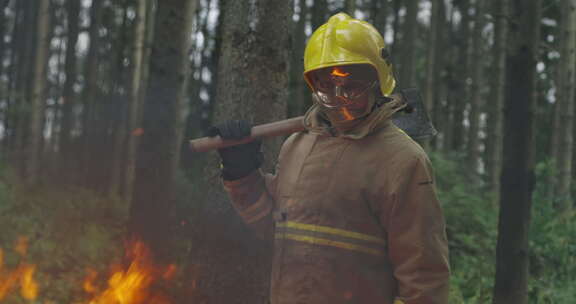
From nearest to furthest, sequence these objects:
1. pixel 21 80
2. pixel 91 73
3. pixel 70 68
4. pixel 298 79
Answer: pixel 298 79 < pixel 70 68 < pixel 91 73 < pixel 21 80

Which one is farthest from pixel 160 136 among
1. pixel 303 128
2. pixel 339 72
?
pixel 339 72

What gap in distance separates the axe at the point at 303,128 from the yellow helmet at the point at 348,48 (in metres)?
0.30

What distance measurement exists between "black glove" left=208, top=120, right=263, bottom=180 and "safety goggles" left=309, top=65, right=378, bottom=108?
50cm

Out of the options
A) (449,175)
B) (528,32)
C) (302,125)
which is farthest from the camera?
(449,175)

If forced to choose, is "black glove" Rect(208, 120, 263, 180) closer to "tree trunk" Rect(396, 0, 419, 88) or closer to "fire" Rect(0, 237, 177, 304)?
"fire" Rect(0, 237, 177, 304)

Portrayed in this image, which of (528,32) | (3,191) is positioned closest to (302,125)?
(528,32)

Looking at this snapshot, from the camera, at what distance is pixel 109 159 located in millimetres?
19312

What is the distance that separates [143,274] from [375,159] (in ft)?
8.86

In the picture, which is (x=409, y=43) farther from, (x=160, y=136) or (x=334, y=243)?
(x=334, y=243)

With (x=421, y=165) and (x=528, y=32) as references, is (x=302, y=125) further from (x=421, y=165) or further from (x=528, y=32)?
(x=528, y=32)

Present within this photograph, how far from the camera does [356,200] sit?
2420 millimetres

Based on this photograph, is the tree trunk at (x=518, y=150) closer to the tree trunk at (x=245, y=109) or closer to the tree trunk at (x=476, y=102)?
the tree trunk at (x=245, y=109)

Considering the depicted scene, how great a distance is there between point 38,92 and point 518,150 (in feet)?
40.6

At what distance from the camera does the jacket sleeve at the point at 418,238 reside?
2.26m
